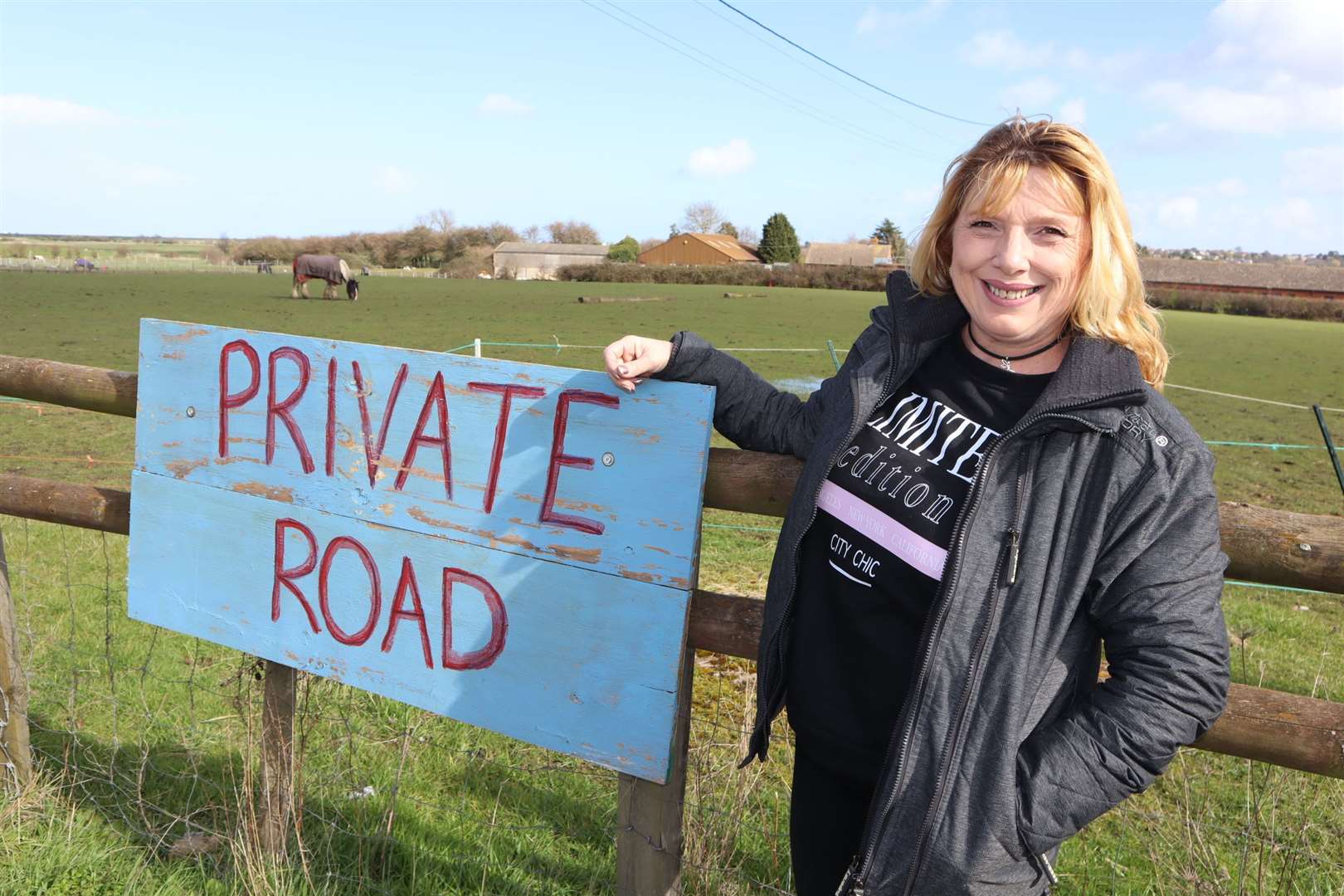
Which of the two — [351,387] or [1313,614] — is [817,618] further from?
[1313,614]

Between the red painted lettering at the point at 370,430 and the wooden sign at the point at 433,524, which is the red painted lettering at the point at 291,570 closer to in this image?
the wooden sign at the point at 433,524

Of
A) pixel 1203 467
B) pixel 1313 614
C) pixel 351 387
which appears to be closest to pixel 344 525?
pixel 351 387

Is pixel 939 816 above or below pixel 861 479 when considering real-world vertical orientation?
below

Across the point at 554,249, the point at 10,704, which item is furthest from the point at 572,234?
the point at 10,704

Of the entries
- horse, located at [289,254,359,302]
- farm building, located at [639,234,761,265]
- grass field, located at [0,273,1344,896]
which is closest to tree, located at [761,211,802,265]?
farm building, located at [639,234,761,265]

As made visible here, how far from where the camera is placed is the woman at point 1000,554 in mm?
1462

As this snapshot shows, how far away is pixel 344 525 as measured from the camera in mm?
2449

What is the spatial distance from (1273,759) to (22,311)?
34.6 metres

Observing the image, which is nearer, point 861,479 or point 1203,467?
point 1203,467

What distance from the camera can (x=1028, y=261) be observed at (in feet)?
5.28

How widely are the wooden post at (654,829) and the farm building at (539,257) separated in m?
74.3

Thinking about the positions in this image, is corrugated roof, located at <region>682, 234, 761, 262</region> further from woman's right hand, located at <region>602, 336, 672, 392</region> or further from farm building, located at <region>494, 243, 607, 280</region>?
woman's right hand, located at <region>602, 336, 672, 392</region>

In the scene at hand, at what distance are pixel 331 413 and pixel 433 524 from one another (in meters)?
0.41

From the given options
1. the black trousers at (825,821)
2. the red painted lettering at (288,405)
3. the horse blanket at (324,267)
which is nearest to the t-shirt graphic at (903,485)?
the black trousers at (825,821)
